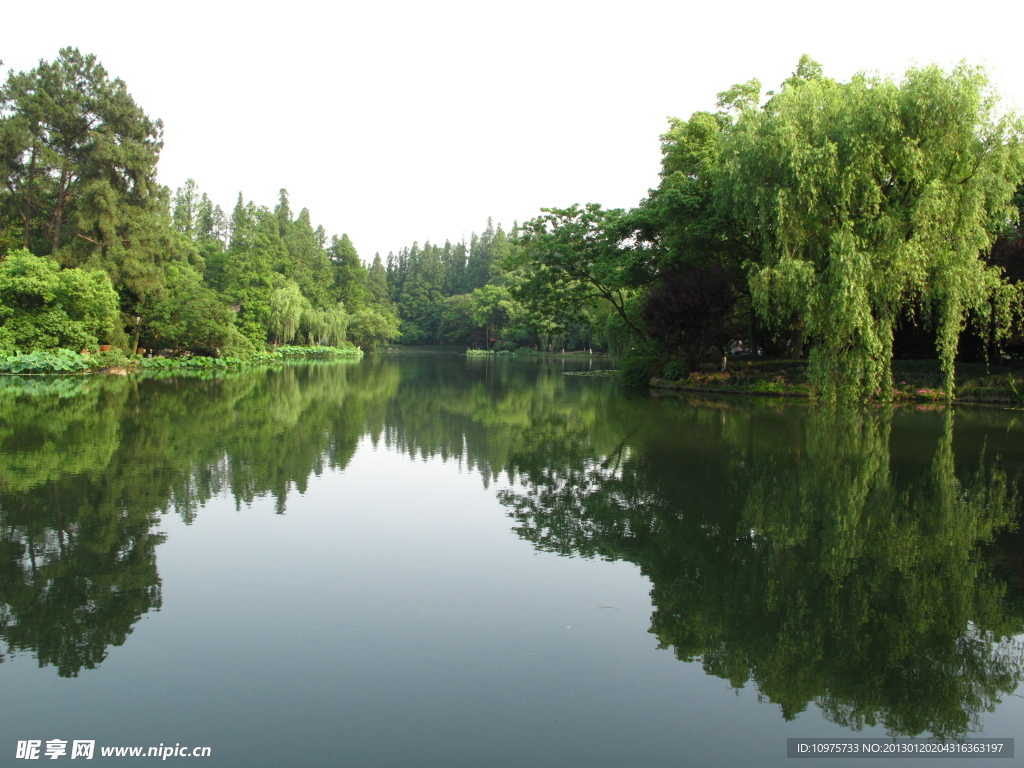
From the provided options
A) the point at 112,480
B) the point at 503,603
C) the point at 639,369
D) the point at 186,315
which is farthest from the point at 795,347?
the point at 186,315

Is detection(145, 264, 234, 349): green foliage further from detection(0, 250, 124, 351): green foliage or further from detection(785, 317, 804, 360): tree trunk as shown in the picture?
detection(785, 317, 804, 360): tree trunk

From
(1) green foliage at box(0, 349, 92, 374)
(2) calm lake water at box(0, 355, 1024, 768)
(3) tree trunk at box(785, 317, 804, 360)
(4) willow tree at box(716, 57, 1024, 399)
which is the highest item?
(4) willow tree at box(716, 57, 1024, 399)

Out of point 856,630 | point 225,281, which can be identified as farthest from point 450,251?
point 856,630

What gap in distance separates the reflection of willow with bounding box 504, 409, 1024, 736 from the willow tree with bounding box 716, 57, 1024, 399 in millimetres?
6329

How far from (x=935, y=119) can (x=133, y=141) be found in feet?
115

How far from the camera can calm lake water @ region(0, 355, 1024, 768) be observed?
3.76m

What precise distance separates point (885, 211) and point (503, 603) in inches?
684

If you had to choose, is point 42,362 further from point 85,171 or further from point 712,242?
point 712,242

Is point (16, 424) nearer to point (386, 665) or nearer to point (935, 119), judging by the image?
point (386, 665)

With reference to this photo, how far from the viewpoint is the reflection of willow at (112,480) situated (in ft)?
16.5

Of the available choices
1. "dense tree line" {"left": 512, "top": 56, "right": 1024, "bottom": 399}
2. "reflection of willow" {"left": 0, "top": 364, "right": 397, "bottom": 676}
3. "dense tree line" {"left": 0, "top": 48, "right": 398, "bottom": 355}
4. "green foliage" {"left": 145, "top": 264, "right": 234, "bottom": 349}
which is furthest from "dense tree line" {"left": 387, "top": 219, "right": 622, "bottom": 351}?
"reflection of willow" {"left": 0, "top": 364, "right": 397, "bottom": 676}

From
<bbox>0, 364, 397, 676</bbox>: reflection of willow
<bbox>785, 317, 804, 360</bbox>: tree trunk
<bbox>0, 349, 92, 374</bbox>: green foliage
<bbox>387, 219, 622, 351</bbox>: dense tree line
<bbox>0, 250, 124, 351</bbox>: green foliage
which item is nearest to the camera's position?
<bbox>0, 364, 397, 676</bbox>: reflection of willow

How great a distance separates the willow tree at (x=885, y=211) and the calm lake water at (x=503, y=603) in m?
6.52

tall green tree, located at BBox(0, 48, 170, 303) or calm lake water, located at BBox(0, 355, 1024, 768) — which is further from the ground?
tall green tree, located at BBox(0, 48, 170, 303)
